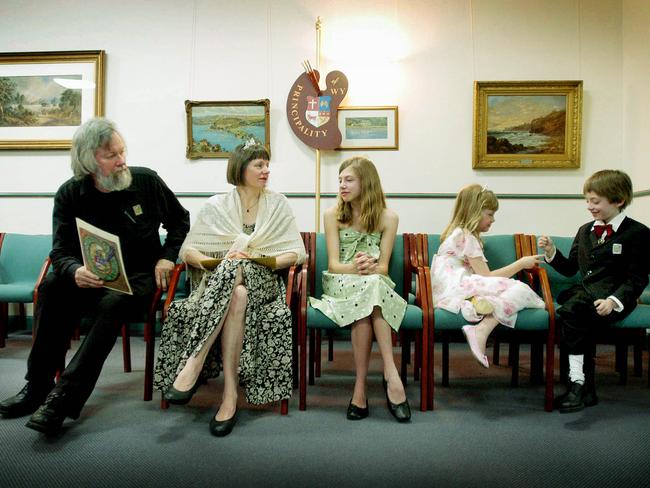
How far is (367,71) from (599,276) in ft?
7.49

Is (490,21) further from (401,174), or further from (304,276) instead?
(304,276)

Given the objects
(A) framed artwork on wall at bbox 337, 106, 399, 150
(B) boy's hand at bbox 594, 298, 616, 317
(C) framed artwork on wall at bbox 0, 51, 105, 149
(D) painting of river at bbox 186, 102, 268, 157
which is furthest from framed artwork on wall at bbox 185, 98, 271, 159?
(B) boy's hand at bbox 594, 298, 616, 317

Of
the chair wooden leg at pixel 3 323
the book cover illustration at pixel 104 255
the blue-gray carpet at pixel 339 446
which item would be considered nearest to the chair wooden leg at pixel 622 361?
the blue-gray carpet at pixel 339 446

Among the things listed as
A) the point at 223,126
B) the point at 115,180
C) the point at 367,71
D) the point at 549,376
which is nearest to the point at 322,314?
the point at 549,376

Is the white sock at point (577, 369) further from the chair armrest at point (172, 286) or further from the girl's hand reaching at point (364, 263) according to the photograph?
the chair armrest at point (172, 286)

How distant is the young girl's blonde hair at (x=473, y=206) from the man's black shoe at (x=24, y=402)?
2.11m

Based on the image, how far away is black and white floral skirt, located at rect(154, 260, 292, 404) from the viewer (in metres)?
1.94

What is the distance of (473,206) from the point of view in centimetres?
246

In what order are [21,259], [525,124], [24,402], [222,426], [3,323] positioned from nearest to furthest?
[222,426], [24,402], [3,323], [21,259], [525,124]

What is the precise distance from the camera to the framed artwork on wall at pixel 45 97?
373 cm

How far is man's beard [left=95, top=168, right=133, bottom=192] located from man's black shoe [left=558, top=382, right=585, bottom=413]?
2.25m

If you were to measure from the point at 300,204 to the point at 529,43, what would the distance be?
217 cm

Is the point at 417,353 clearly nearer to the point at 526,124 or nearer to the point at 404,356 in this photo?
the point at 404,356

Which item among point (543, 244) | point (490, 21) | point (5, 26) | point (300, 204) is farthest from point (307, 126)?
point (5, 26)
